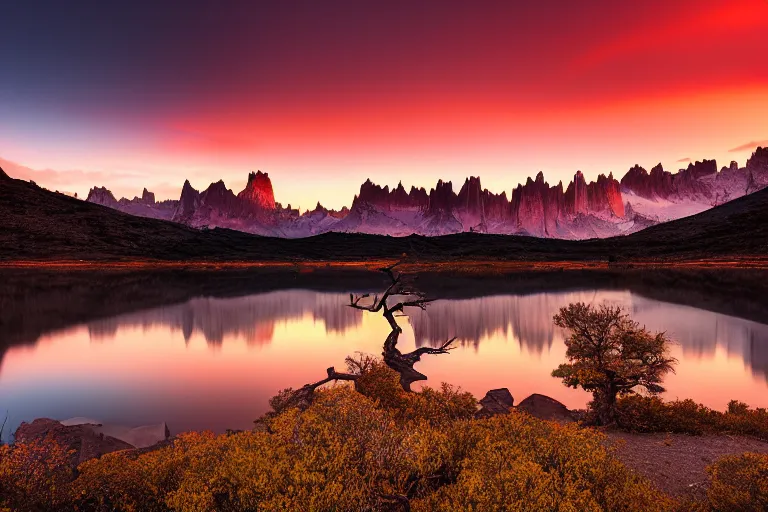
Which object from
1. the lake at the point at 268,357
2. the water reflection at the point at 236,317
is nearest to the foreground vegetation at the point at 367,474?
the lake at the point at 268,357

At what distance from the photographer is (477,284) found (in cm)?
11050

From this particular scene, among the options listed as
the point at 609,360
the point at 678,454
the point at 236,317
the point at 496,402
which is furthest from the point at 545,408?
the point at 236,317

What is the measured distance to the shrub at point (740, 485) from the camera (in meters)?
11.0

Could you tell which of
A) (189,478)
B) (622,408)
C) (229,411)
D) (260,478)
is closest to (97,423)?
(229,411)

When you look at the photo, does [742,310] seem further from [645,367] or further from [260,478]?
[260,478]

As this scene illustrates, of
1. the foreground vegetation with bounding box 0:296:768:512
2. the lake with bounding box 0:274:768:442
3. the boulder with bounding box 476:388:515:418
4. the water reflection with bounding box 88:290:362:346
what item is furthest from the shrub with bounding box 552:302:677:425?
the water reflection with bounding box 88:290:362:346

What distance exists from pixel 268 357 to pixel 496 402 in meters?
23.1

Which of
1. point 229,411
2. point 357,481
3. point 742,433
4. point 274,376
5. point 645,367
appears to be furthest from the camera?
point 274,376

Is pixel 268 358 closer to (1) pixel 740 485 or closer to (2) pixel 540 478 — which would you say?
(2) pixel 540 478

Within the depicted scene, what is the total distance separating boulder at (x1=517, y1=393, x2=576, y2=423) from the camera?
2492 centimetres

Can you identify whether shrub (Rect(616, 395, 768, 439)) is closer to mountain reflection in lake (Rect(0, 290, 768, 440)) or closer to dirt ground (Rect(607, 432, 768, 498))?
dirt ground (Rect(607, 432, 768, 498))

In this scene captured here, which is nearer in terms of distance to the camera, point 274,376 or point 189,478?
point 189,478

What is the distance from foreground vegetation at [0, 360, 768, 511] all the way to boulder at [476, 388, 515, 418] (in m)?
11.1

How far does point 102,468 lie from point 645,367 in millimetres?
25046
